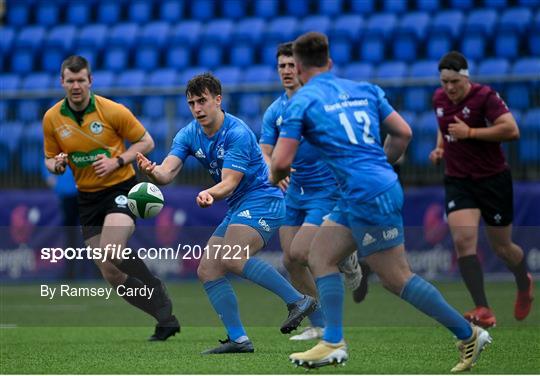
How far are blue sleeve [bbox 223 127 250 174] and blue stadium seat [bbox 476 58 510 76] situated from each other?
31.2 ft

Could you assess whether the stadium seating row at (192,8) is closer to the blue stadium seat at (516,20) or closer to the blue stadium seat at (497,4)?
the blue stadium seat at (497,4)

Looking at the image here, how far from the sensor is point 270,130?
29.6 feet

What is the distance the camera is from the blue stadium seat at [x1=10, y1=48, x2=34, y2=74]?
21.0 metres

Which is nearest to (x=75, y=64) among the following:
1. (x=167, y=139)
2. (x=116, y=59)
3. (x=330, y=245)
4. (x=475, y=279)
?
(x=330, y=245)

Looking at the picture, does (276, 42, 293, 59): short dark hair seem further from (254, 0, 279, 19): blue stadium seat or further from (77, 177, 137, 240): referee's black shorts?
(254, 0, 279, 19): blue stadium seat

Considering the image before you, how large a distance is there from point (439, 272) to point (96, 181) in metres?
6.36

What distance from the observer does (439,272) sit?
1511cm

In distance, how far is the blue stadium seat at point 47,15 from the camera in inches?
870

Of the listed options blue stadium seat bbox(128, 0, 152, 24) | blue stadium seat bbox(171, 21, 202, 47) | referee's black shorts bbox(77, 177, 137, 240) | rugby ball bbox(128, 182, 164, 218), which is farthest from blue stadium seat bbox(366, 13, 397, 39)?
rugby ball bbox(128, 182, 164, 218)

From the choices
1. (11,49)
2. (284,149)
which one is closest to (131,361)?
(284,149)

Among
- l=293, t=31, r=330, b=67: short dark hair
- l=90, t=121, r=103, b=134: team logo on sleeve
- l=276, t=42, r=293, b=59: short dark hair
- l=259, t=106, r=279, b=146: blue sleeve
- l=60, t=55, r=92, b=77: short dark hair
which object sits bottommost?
l=90, t=121, r=103, b=134: team logo on sleeve

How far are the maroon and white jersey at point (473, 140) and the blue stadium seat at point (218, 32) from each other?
32.1ft

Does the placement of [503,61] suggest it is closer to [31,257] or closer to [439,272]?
[439,272]

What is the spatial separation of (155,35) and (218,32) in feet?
4.04
